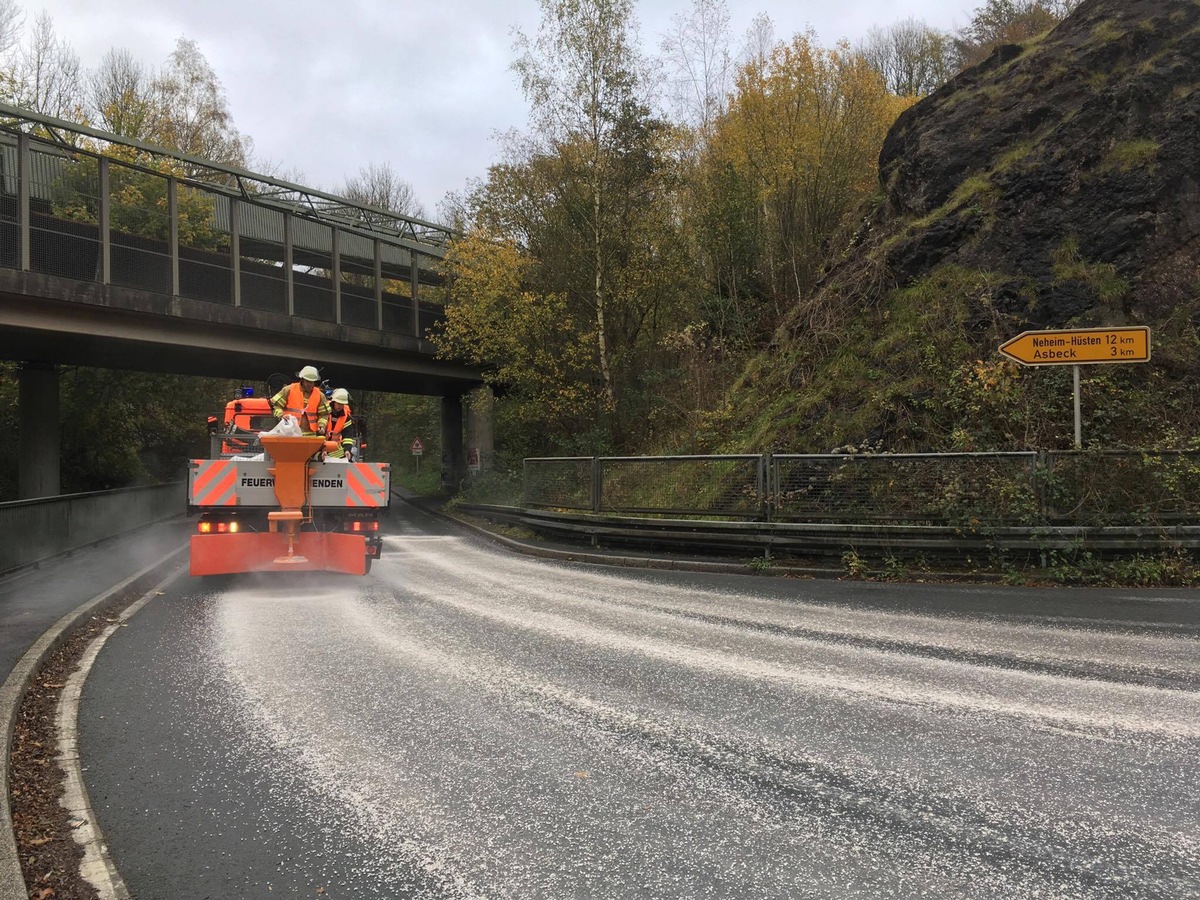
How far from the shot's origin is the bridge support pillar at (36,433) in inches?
850

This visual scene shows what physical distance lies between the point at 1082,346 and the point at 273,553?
36.4 ft

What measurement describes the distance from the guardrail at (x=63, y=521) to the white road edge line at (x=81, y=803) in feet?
18.6

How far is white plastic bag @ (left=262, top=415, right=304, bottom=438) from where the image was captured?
Answer: 378 inches

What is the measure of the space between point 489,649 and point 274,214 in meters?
22.8

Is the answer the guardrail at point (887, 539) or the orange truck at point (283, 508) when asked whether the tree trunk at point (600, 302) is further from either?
the orange truck at point (283, 508)

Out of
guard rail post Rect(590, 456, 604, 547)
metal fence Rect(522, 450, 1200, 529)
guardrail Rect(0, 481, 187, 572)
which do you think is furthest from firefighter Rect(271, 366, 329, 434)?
metal fence Rect(522, 450, 1200, 529)

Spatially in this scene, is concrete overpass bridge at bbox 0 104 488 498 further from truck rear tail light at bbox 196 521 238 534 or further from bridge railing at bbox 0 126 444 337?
truck rear tail light at bbox 196 521 238 534

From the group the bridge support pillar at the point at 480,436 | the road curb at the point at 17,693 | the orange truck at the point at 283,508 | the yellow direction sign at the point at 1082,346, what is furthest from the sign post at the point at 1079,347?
the bridge support pillar at the point at 480,436

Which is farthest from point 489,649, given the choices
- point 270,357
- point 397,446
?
point 397,446

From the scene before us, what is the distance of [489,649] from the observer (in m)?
6.55

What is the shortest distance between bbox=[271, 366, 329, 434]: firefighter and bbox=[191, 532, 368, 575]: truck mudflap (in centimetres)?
142

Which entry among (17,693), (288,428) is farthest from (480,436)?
(17,693)

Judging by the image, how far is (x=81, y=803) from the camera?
363 centimetres

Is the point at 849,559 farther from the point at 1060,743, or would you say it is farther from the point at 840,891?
the point at 840,891
